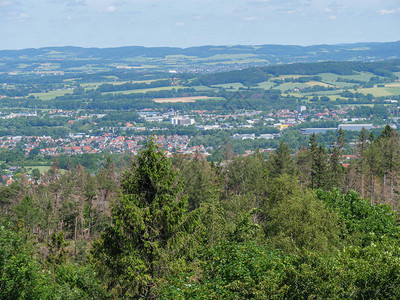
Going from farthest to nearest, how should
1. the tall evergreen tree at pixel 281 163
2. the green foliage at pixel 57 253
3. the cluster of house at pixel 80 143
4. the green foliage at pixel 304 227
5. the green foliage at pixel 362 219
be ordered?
1. the cluster of house at pixel 80 143
2. the tall evergreen tree at pixel 281 163
3. the green foliage at pixel 57 253
4. the green foliage at pixel 362 219
5. the green foliage at pixel 304 227

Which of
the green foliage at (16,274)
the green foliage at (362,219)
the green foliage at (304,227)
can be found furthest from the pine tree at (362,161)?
the green foliage at (16,274)

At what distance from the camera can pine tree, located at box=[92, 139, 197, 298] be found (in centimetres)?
1736

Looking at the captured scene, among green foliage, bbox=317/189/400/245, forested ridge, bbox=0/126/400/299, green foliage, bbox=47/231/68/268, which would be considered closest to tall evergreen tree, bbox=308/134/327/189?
forested ridge, bbox=0/126/400/299

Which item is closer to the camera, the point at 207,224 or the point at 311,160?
the point at 207,224

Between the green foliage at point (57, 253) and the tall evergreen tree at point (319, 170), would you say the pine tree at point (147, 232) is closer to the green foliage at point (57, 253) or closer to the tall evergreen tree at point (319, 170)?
the green foliage at point (57, 253)

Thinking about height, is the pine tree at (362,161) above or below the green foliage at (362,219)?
below

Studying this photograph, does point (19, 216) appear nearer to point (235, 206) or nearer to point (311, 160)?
point (235, 206)

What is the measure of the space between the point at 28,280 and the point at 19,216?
93.1 feet

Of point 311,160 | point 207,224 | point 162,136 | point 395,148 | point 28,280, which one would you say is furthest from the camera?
point 162,136

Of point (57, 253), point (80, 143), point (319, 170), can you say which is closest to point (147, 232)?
point (57, 253)

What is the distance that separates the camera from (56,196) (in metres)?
54.2

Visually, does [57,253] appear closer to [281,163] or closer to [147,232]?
[147,232]

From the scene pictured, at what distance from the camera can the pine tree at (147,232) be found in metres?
17.4

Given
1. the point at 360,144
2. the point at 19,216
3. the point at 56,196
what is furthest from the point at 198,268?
the point at 360,144
